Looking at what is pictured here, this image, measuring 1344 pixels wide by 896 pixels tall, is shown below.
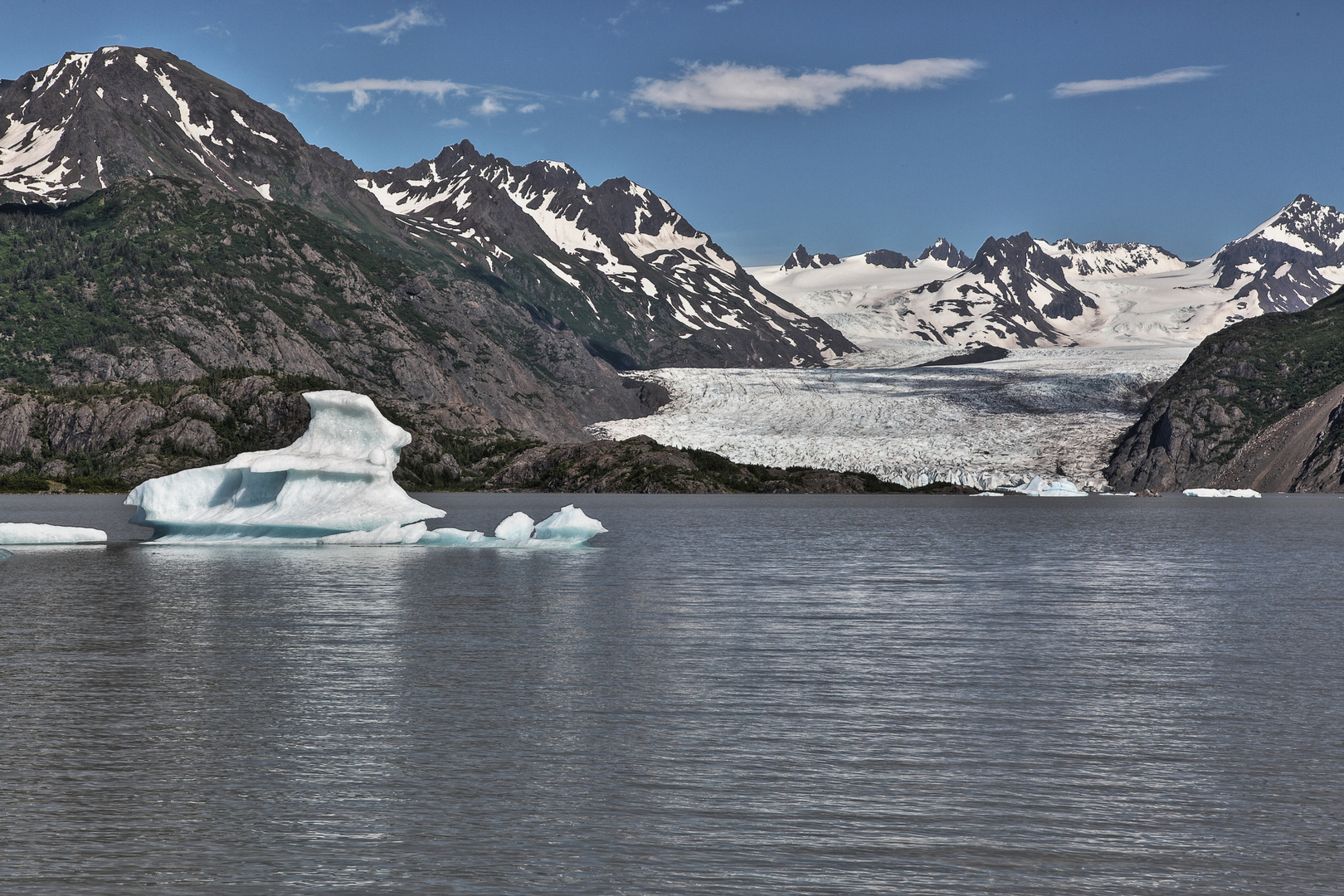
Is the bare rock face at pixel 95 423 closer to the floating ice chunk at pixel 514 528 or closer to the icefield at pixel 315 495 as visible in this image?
the icefield at pixel 315 495

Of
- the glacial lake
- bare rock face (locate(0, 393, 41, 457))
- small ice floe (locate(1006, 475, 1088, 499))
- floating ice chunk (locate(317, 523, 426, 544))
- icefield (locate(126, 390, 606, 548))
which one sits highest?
bare rock face (locate(0, 393, 41, 457))

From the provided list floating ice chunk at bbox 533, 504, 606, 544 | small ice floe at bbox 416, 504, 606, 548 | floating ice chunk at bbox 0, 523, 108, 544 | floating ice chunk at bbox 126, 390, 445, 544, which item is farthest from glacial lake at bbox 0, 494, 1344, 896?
floating ice chunk at bbox 533, 504, 606, 544

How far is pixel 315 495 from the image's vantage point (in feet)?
216

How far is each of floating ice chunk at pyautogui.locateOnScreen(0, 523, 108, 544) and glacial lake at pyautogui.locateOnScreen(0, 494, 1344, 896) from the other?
75.0ft

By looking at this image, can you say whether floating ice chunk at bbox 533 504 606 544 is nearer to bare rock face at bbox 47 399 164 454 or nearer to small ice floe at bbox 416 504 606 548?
small ice floe at bbox 416 504 606 548

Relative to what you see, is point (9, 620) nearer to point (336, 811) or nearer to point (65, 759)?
point (65, 759)

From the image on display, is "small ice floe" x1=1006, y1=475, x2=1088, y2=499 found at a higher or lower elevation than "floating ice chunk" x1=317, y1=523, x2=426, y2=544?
lower

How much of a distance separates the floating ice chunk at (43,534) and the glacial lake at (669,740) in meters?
22.9

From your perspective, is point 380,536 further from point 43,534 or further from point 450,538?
point 43,534

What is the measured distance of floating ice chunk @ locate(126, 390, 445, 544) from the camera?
6500cm

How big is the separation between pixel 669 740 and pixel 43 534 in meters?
61.6

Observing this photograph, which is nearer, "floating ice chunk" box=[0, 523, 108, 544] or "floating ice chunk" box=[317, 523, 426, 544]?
"floating ice chunk" box=[0, 523, 108, 544]

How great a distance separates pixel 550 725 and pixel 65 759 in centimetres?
742

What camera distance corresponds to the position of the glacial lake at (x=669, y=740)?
1290 centimetres
